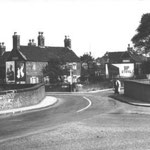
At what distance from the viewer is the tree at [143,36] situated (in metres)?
64.7

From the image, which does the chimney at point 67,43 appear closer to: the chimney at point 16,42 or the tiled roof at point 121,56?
the chimney at point 16,42

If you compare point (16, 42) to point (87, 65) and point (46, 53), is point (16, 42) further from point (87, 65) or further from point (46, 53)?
point (87, 65)

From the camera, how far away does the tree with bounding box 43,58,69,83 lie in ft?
194

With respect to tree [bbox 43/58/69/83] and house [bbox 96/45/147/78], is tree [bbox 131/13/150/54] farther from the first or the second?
house [bbox 96/45/147/78]

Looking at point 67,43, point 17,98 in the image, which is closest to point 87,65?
point 67,43

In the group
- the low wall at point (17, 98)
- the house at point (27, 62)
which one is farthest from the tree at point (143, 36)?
the low wall at point (17, 98)

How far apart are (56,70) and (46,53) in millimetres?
14348

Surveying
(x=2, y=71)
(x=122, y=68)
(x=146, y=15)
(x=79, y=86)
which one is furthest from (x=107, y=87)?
(x=122, y=68)

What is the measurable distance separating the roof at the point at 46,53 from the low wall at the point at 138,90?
107 ft

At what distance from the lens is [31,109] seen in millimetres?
22875

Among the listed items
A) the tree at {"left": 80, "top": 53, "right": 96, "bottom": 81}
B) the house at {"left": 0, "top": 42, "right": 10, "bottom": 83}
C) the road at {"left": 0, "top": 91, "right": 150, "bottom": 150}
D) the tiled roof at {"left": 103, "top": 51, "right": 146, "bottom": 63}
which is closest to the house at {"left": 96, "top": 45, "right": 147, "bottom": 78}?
the tiled roof at {"left": 103, "top": 51, "right": 146, "bottom": 63}

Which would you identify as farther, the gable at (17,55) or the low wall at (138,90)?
the gable at (17,55)

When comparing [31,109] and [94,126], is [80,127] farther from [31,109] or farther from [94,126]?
[31,109]

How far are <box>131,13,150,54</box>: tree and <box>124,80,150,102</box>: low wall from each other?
34.1m
